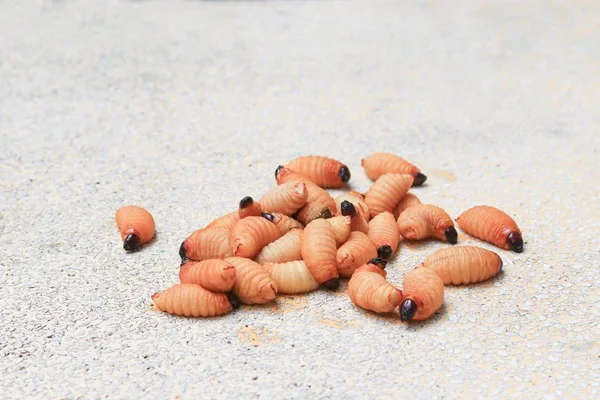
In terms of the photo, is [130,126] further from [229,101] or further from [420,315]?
[420,315]

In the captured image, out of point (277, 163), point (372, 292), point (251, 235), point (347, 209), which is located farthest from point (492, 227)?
point (277, 163)

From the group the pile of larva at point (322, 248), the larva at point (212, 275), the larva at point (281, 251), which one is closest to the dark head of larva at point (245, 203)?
the pile of larva at point (322, 248)

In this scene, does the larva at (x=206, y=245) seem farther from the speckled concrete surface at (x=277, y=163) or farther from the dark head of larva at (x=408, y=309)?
the dark head of larva at (x=408, y=309)

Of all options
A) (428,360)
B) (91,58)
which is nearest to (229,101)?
(91,58)

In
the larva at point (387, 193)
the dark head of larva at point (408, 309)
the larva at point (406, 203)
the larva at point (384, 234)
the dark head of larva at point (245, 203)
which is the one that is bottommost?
the dark head of larva at point (408, 309)

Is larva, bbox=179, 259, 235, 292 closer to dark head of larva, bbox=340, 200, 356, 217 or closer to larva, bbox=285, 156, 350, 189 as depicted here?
dark head of larva, bbox=340, 200, 356, 217

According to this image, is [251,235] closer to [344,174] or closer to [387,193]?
[387,193]

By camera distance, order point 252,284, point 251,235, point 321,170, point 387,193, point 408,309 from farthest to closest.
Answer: point 321,170
point 387,193
point 251,235
point 252,284
point 408,309
